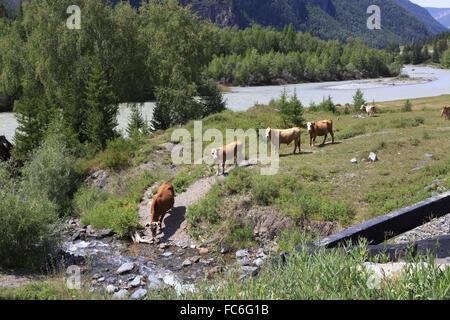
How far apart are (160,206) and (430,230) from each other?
9099 mm

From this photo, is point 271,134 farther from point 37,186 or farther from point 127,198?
point 37,186

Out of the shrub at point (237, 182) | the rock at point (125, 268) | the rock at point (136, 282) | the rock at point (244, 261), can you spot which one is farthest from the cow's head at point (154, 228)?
the rock at point (244, 261)

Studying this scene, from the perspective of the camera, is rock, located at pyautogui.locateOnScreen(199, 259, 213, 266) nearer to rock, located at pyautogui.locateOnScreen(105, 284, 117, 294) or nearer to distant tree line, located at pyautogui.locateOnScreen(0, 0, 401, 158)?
rock, located at pyautogui.locateOnScreen(105, 284, 117, 294)

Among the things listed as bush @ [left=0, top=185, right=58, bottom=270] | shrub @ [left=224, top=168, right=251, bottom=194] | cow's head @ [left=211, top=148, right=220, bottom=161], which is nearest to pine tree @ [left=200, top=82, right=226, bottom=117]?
cow's head @ [left=211, top=148, right=220, bottom=161]

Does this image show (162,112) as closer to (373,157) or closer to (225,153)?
(225,153)

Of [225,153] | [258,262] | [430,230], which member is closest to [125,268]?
[258,262]

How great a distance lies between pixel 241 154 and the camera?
16.3 m

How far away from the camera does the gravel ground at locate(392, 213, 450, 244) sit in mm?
8180

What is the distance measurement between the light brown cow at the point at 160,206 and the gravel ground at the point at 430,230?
8.38m

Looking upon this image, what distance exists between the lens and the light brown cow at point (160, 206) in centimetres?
1316

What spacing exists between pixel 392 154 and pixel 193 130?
42.2 feet

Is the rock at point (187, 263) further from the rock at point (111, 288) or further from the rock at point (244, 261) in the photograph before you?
the rock at point (111, 288)

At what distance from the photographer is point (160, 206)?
13.3 meters
